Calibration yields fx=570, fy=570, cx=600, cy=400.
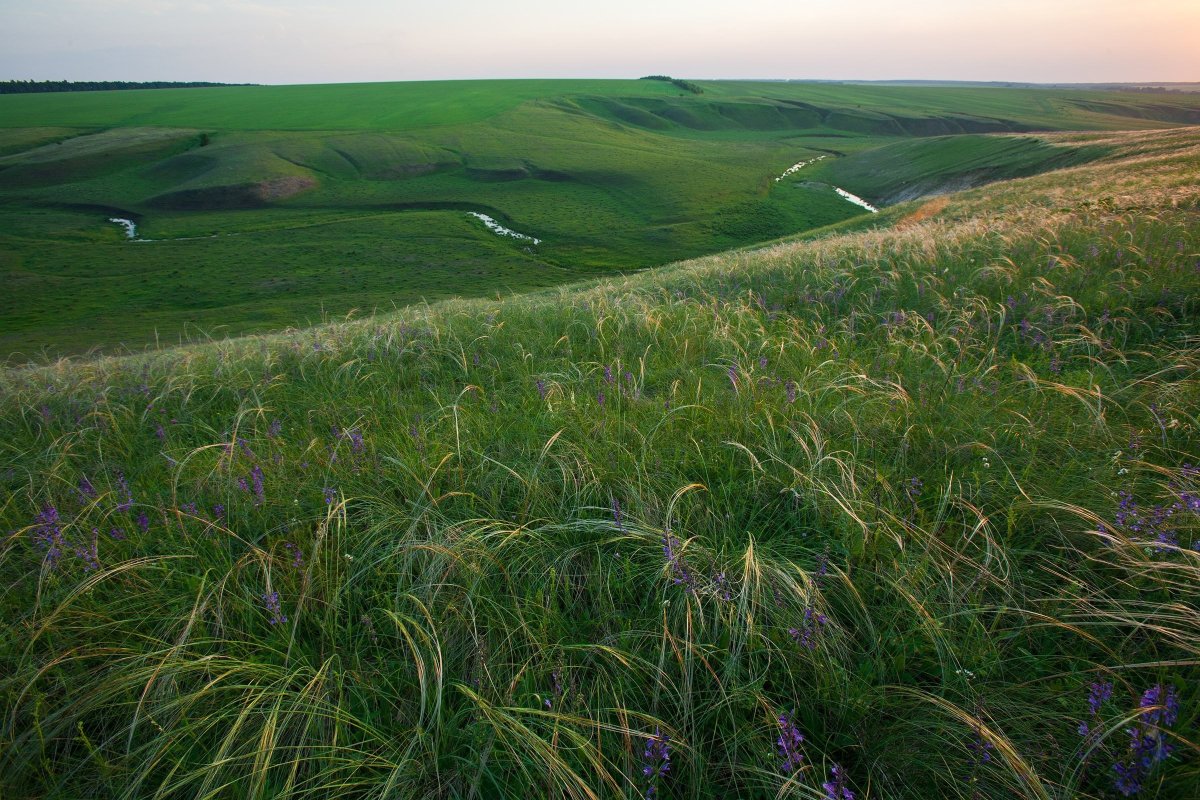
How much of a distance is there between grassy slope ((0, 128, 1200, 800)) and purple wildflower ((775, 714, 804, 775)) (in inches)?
1.6

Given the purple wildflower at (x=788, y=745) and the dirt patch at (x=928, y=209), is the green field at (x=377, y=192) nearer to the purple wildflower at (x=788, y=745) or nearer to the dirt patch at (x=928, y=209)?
the purple wildflower at (x=788, y=745)

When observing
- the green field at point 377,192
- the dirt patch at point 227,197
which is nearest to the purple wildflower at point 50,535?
the green field at point 377,192

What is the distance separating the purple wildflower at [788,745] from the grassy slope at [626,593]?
40 mm

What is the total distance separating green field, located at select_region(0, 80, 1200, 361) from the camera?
127ft

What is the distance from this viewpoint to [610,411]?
387 cm

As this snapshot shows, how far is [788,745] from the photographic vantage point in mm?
1740

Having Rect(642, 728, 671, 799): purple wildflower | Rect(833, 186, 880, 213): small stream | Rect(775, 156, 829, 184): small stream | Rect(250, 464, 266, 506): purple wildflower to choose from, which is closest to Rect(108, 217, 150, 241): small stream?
Rect(250, 464, 266, 506): purple wildflower

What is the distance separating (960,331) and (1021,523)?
319cm

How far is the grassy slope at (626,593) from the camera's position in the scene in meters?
1.82

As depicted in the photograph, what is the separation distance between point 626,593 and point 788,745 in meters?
0.87

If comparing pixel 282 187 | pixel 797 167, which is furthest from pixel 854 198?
pixel 282 187

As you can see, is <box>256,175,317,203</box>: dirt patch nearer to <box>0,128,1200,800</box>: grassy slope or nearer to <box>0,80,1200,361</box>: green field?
<box>0,80,1200,361</box>: green field

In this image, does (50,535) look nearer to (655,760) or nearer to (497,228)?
(655,760)

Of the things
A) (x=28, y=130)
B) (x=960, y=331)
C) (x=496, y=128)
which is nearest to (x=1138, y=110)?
(x=496, y=128)
